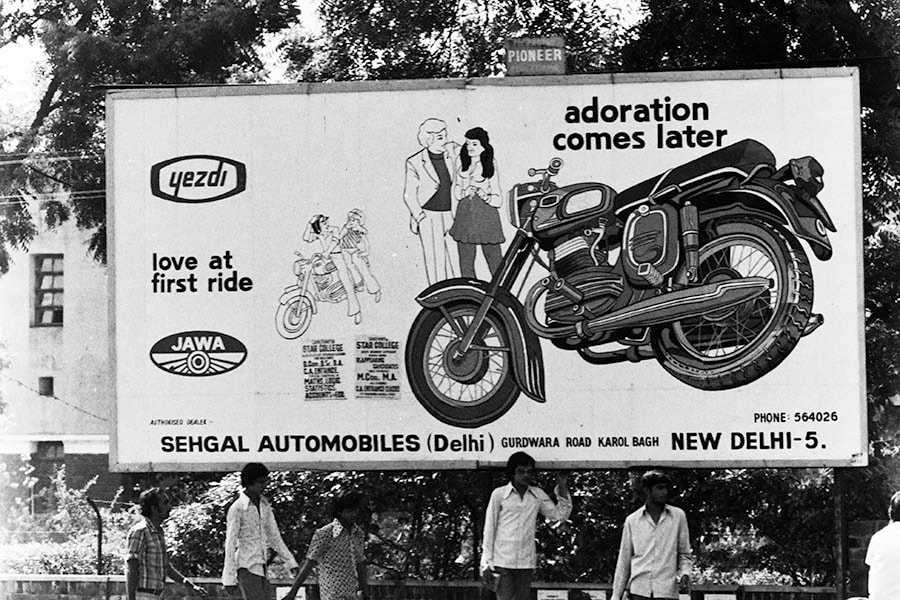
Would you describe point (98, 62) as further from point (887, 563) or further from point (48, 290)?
point (48, 290)

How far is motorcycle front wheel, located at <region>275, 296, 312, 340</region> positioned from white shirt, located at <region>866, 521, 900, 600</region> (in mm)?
5054

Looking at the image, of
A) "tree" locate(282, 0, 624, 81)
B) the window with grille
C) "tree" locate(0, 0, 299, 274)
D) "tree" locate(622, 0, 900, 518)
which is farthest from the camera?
the window with grille

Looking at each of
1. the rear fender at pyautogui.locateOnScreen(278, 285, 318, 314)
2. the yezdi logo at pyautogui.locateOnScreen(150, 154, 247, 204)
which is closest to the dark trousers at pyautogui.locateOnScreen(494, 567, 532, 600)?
the rear fender at pyautogui.locateOnScreen(278, 285, 318, 314)

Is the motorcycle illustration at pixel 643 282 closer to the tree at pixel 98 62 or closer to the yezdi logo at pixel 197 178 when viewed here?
the yezdi logo at pixel 197 178

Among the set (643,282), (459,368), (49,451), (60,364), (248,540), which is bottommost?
(248,540)

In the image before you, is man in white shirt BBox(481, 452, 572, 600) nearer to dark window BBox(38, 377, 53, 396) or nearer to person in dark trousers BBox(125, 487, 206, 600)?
person in dark trousers BBox(125, 487, 206, 600)

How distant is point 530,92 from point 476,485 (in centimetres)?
398

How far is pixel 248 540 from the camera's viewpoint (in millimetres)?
10812

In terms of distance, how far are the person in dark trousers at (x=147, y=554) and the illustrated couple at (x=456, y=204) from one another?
321cm

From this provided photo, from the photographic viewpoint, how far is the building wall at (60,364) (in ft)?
105

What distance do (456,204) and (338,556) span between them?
313cm

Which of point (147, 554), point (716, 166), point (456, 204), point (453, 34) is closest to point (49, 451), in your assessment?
point (453, 34)

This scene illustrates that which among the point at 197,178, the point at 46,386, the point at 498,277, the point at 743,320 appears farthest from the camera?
the point at 46,386

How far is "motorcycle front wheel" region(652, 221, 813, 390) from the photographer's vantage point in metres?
11.8
